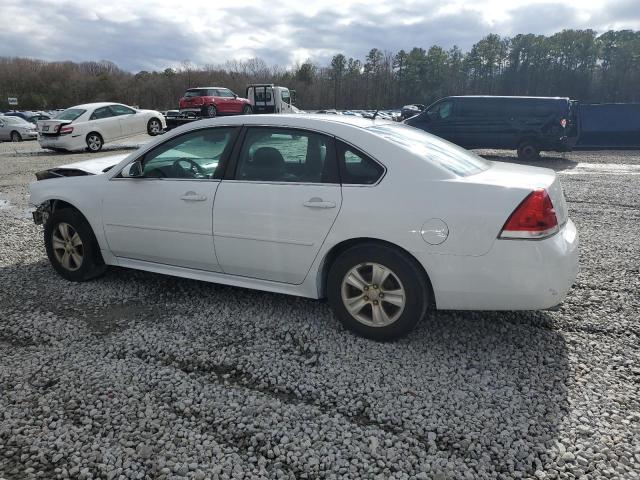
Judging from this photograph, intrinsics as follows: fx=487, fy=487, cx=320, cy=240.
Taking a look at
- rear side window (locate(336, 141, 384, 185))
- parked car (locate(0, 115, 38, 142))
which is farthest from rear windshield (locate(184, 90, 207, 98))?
rear side window (locate(336, 141, 384, 185))

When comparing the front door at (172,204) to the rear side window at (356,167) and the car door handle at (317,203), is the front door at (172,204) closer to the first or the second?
the car door handle at (317,203)

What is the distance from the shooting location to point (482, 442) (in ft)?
7.66

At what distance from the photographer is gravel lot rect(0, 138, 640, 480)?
88.0 inches

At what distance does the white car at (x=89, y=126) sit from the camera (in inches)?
625

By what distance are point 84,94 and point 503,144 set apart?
6998 centimetres

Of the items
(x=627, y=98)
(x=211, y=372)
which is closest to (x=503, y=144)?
(x=211, y=372)

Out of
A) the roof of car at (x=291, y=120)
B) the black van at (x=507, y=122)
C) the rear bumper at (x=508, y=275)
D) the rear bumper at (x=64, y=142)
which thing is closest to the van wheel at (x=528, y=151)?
the black van at (x=507, y=122)

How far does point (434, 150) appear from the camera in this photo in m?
3.51

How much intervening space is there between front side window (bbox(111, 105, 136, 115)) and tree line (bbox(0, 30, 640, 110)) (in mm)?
57508

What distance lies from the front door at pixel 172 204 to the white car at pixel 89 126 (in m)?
13.7

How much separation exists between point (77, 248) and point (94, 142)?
1367 cm

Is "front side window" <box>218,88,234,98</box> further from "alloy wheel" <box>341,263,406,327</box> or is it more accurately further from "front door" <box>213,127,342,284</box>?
"alloy wheel" <box>341,263,406,327</box>

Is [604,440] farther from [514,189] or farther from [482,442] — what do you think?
[514,189]

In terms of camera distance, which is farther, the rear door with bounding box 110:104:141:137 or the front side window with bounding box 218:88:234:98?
the front side window with bounding box 218:88:234:98
